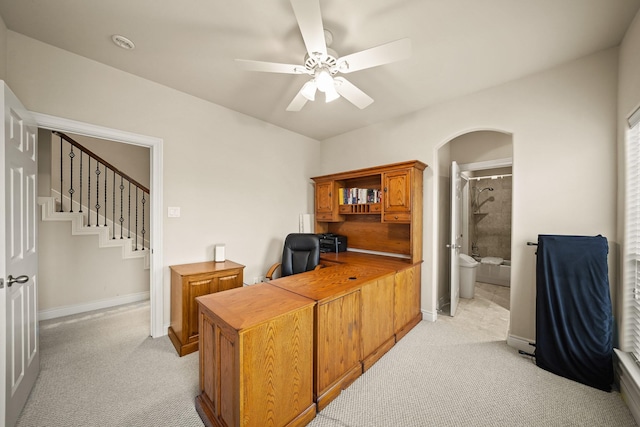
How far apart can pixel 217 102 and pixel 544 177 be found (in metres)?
3.58

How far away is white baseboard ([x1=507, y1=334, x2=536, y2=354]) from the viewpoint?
2285mm

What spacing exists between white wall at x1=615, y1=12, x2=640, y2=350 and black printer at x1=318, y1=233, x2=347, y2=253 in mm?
2744

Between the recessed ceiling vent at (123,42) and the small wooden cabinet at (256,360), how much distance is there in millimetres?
2107

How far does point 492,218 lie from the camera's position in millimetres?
5133

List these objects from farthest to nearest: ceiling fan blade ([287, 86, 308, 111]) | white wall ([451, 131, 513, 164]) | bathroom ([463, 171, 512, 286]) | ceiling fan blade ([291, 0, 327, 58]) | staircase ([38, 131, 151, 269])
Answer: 1. bathroom ([463, 171, 512, 286])
2. white wall ([451, 131, 513, 164])
3. staircase ([38, 131, 151, 269])
4. ceiling fan blade ([287, 86, 308, 111])
5. ceiling fan blade ([291, 0, 327, 58])

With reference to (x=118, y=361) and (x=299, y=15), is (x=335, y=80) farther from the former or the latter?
(x=118, y=361)

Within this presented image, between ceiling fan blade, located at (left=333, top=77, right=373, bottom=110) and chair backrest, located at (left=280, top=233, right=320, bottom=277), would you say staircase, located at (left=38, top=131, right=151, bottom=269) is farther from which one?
ceiling fan blade, located at (left=333, top=77, right=373, bottom=110)

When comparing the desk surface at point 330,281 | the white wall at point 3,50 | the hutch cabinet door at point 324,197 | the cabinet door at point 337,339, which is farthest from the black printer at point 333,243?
the white wall at point 3,50

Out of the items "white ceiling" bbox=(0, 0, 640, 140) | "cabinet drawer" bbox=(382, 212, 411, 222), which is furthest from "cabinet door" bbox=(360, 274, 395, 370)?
"white ceiling" bbox=(0, 0, 640, 140)

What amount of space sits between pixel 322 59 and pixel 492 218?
5219mm

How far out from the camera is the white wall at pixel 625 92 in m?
1.65

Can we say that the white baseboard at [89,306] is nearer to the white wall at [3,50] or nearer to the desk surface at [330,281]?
the white wall at [3,50]

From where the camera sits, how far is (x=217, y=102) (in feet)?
9.56

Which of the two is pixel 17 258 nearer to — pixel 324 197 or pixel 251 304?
pixel 251 304
